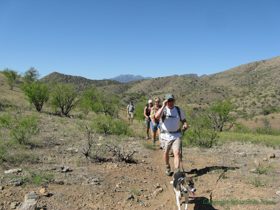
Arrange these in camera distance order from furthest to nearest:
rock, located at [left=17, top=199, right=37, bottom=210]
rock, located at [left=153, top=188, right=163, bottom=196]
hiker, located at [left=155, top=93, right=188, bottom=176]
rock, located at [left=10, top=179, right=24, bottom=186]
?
1. hiker, located at [left=155, top=93, right=188, bottom=176]
2. rock, located at [left=153, top=188, right=163, bottom=196]
3. rock, located at [left=10, top=179, right=24, bottom=186]
4. rock, located at [left=17, top=199, right=37, bottom=210]

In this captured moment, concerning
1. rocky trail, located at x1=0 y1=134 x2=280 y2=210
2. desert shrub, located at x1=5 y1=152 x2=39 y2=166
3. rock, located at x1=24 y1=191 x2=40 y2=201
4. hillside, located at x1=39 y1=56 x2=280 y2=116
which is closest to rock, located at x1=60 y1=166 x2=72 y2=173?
rocky trail, located at x1=0 y1=134 x2=280 y2=210

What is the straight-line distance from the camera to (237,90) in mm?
50250

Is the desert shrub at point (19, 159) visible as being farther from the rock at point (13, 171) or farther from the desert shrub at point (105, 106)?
the desert shrub at point (105, 106)

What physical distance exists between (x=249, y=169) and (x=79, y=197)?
404cm

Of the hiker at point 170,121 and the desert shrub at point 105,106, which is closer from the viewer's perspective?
the hiker at point 170,121

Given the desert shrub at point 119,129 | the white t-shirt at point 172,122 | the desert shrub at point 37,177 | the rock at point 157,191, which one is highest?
the white t-shirt at point 172,122

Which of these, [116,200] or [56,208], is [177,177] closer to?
[116,200]

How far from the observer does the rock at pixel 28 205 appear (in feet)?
9.09

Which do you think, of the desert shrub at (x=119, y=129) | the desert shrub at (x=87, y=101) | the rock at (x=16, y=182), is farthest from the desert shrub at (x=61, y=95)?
the rock at (x=16, y=182)

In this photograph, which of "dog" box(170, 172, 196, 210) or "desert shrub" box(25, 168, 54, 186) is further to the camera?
"desert shrub" box(25, 168, 54, 186)

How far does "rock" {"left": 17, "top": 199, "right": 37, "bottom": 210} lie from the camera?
109 inches

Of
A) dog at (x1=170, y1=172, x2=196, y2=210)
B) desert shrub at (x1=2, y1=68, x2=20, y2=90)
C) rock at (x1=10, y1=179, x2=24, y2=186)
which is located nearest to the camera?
dog at (x1=170, y1=172, x2=196, y2=210)

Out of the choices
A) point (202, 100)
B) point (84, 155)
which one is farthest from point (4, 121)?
point (202, 100)

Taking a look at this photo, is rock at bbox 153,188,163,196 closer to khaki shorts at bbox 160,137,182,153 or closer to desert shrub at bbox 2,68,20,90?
khaki shorts at bbox 160,137,182,153
